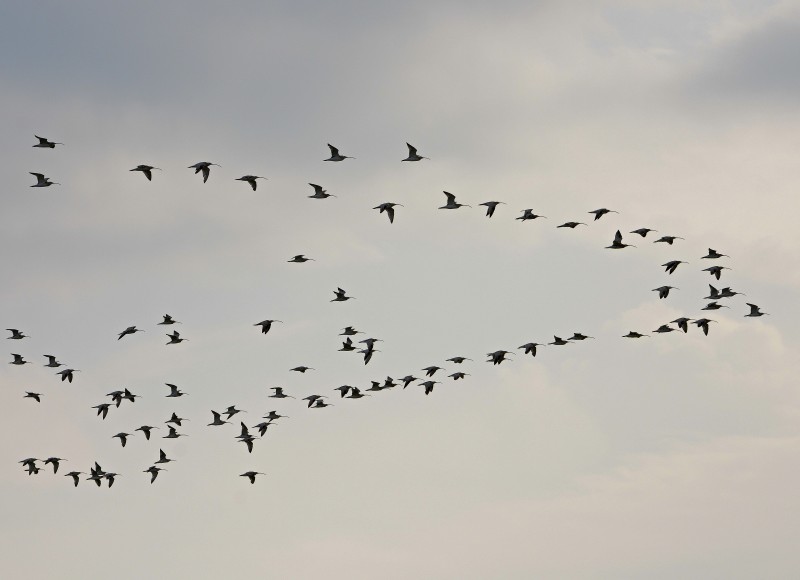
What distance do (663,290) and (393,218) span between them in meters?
26.5

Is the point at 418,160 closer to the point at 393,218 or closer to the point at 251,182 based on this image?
the point at 393,218

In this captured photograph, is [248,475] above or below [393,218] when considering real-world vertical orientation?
below

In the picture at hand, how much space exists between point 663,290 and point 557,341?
14024 millimetres

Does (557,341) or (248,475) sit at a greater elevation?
(557,341)

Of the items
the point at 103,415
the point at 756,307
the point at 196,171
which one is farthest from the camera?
the point at 103,415

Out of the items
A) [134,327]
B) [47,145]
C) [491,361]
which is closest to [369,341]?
[491,361]

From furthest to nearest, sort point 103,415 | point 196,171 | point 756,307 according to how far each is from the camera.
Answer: point 103,415 → point 756,307 → point 196,171

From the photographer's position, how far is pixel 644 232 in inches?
6255

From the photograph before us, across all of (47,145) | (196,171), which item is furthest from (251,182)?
(47,145)

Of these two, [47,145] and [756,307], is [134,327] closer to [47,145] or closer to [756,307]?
[47,145]

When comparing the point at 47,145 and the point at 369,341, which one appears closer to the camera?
the point at 47,145

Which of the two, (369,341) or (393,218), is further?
(369,341)

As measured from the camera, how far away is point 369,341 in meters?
167

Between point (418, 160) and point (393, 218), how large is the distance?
579 cm
